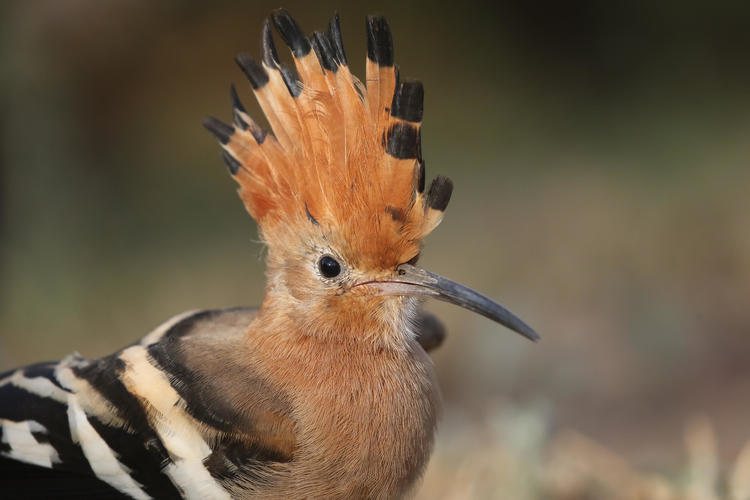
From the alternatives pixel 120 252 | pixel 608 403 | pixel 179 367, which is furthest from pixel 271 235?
pixel 120 252

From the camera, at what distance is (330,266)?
5.84 ft

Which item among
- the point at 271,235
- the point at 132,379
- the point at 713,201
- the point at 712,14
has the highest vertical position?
the point at 712,14

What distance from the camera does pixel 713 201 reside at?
5.26 metres

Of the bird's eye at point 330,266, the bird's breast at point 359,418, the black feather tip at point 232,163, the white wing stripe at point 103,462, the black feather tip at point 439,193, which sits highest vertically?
the black feather tip at point 439,193

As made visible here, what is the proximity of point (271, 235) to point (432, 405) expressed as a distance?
1.58 ft

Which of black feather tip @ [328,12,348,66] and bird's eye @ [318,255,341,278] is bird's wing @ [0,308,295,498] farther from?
black feather tip @ [328,12,348,66]

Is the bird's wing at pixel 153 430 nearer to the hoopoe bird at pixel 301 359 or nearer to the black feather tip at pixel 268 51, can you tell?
the hoopoe bird at pixel 301 359

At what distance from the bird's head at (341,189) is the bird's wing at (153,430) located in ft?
0.66

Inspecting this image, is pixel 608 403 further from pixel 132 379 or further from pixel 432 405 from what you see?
pixel 132 379

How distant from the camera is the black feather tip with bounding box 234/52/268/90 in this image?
186cm

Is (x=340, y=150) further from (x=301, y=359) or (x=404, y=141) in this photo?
(x=301, y=359)

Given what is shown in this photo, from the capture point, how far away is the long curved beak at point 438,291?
69.0 inches

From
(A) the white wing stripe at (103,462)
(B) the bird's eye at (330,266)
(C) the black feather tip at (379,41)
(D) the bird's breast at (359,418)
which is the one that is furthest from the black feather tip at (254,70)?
(A) the white wing stripe at (103,462)

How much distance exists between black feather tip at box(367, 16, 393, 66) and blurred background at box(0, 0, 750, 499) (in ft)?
9.58
